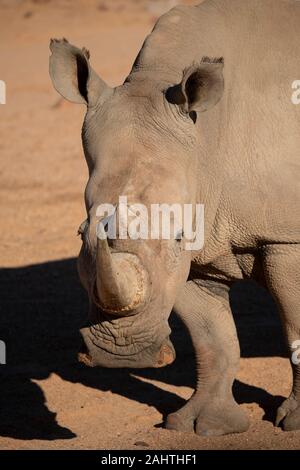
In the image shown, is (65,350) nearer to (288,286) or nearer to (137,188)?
(288,286)

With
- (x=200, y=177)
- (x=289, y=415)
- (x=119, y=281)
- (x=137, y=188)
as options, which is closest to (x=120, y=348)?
(x=119, y=281)

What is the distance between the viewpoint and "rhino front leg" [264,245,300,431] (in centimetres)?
579

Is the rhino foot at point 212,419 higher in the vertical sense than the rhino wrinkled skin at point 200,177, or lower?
lower

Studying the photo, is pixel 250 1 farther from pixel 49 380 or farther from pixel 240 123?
pixel 49 380

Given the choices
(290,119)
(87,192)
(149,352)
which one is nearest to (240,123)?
(290,119)

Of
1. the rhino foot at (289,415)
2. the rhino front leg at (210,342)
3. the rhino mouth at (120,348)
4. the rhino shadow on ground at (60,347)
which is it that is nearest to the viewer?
the rhino mouth at (120,348)

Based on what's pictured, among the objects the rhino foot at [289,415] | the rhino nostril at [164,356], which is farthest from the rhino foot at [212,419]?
the rhino nostril at [164,356]

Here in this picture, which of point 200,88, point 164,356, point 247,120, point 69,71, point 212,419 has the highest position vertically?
point 69,71

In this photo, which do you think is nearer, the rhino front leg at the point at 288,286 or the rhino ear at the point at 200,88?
the rhino ear at the point at 200,88

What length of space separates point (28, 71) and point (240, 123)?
14004 mm

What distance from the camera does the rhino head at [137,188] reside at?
471cm

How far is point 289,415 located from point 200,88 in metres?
2.10

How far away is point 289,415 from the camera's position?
243 inches

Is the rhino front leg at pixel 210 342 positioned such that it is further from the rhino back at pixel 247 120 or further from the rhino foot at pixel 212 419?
the rhino back at pixel 247 120
